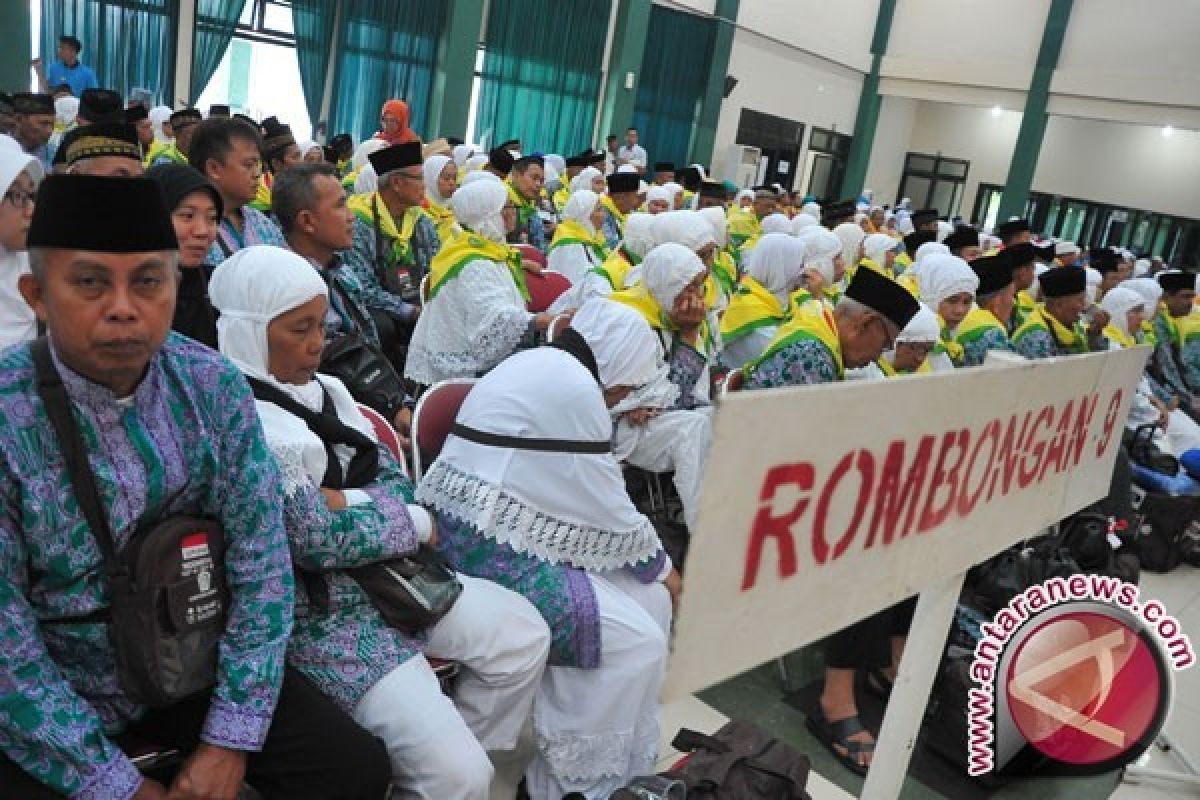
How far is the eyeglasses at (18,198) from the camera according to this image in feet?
7.29

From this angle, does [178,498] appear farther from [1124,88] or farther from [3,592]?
[1124,88]

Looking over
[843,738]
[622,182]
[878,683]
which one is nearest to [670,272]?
[878,683]

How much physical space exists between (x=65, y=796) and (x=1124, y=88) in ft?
56.2

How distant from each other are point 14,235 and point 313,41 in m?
9.88

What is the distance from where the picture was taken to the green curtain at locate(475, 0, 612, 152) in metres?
12.7

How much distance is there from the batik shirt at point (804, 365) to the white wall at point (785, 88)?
45.7ft

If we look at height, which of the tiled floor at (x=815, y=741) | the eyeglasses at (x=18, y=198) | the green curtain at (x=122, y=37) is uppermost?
the green curtain at (x=122, y=37)

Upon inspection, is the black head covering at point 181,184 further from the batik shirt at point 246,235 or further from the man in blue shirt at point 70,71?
the man in blue shirt at point 70,71

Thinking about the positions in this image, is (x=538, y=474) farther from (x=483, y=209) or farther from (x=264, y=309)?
(x=483, y=209)

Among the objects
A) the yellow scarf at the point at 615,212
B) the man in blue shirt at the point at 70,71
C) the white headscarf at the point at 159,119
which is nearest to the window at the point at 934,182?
the yellow scarf at the point at 615,212

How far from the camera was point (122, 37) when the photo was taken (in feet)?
31.5

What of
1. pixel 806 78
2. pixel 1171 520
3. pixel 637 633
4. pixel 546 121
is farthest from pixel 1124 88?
pixel 637 633

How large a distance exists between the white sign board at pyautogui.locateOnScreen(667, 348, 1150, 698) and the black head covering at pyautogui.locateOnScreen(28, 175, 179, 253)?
3.16 feet

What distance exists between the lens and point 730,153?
51.0 ft
